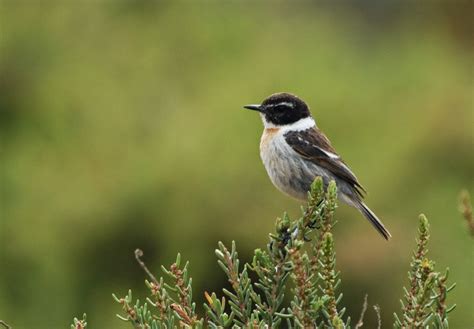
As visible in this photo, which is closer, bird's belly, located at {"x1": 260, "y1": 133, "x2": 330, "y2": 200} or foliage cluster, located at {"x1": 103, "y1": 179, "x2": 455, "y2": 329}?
foliage cluster, located at {"x1": 103, "y1": 179, "x2": 455, "y2": 329}

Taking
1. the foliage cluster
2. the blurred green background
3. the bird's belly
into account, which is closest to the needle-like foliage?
the foliage cluster

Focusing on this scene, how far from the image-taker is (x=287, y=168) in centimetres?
493

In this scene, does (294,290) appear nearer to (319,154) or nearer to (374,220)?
(374,220)

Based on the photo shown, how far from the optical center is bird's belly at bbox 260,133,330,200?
4.86 meters

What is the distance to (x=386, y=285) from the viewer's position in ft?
26.9

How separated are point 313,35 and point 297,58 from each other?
1.32 meters

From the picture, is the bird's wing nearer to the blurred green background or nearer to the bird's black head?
the bird's black head

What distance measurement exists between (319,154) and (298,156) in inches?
5.6

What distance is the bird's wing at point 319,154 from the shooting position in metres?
5.09

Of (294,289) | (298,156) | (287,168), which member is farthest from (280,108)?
(294,289)

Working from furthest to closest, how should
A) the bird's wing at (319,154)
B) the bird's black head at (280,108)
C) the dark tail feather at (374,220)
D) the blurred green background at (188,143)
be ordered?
the blurred green background at (188,143)
the bird's black head at (280,108)
the bird's wing at (319,154)
the dark tail feather at (374,220)

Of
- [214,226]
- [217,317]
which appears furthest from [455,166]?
[217,317]

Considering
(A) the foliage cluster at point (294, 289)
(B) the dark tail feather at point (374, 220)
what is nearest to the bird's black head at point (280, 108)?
(B) the dark tail feather at point (374, 220)

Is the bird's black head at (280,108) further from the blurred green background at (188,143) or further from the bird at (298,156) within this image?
the blurred green background at (188,143)
